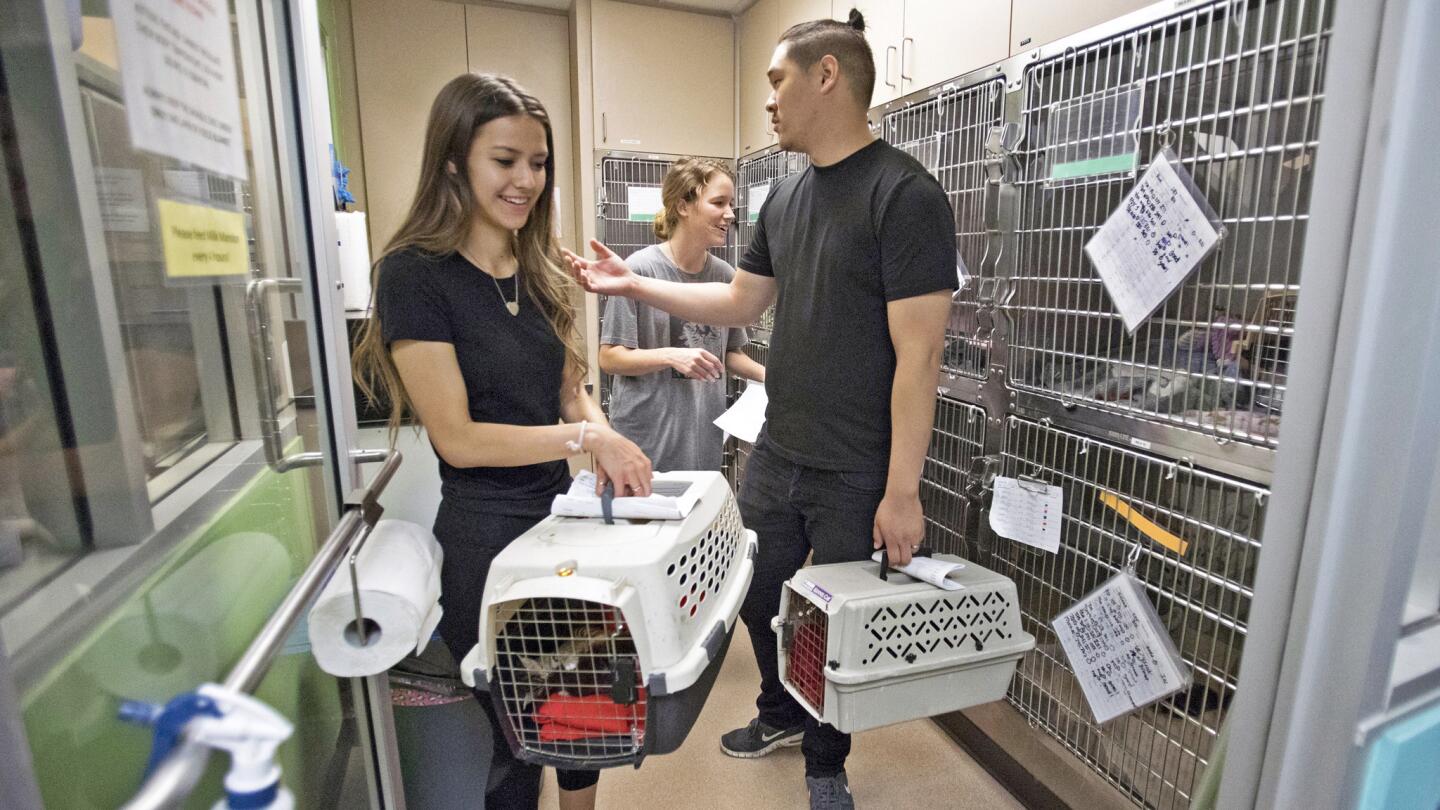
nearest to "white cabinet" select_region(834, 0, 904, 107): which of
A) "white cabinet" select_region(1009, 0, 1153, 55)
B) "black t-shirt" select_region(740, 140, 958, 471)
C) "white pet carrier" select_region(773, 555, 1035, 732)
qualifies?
"white cabinet" select_region(1009, 0, 1153, 55)

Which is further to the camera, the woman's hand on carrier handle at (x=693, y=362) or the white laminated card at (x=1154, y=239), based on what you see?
the woman's hand on carrier handle at (x=693, y=362)

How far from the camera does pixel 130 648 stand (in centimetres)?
75

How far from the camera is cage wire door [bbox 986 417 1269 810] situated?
121cm

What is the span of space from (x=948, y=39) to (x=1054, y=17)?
1.40ft

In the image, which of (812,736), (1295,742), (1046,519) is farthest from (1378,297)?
(812,736)

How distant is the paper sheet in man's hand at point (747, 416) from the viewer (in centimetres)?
199

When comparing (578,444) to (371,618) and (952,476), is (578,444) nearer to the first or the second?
(371,618)

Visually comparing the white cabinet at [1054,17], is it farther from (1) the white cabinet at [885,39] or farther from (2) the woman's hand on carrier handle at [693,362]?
(2) the woman's hand on carrier handle at [693,362]

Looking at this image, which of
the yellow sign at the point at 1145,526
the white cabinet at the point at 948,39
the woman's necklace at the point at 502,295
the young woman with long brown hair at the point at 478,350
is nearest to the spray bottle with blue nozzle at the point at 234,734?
the young woman with long brown hair at the point at 478,350

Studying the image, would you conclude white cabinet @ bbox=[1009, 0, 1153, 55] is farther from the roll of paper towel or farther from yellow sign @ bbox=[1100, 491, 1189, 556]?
the roll of paper towel

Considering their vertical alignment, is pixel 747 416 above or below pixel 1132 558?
above

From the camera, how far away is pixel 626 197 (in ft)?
10.3

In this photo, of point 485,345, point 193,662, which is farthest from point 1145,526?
point 193,662

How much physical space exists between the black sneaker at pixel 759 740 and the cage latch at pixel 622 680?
44.1 inches
